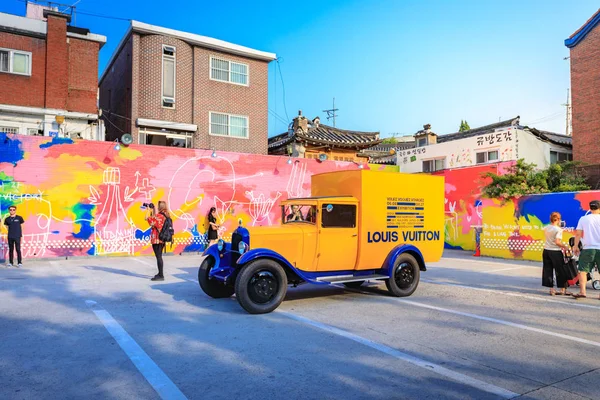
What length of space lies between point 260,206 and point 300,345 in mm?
13106

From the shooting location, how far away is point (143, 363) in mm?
4488

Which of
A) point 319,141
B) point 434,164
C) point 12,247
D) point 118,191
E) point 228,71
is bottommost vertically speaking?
point 12,247

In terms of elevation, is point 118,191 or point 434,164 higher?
point 434,164

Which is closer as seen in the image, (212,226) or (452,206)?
(212,226)

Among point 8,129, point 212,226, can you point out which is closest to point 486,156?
point 212,226

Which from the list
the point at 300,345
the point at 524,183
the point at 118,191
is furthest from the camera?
the point at 524,183

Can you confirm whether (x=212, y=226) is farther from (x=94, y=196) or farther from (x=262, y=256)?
(x=262, y=256)

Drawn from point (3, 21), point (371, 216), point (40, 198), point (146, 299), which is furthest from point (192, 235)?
point (3, 21)

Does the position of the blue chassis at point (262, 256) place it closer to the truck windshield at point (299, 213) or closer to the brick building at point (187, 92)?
the truck windshield at point (299, 213)

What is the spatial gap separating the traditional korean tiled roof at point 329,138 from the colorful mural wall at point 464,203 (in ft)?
26.0

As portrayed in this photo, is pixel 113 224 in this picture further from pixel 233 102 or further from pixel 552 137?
pixel 552 137

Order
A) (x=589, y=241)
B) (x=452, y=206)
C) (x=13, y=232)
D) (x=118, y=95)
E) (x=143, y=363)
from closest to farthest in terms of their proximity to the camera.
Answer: (x=143, y=363), (x=589, y=241), (x=13, y=232), (x=452, y=206), (x=118, y=95)

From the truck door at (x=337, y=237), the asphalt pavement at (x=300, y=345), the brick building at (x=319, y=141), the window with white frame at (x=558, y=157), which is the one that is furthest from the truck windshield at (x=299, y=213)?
the window with white frame at (x=558, y=157)

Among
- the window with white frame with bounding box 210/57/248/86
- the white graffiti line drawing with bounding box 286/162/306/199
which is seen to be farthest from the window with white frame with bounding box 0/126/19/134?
the white graffiti line drawing with bounding box 286/162/306/199
